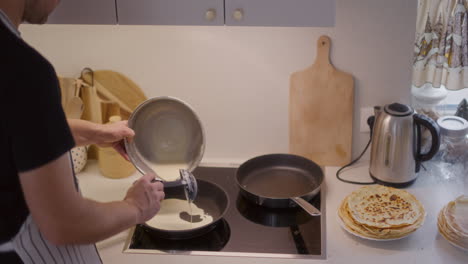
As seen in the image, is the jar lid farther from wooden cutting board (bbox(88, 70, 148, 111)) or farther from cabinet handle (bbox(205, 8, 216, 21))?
wooden cutting board (bbox(88, 70, 148, 111))

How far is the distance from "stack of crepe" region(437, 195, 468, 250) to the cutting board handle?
64cm

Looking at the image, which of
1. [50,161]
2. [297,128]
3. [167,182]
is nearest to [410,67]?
[297,128]

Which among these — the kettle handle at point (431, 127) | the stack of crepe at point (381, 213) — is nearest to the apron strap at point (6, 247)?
the stack of crepe at point (381, 213)

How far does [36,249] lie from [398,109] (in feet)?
3.97

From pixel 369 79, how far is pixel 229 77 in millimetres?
507

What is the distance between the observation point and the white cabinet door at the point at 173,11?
5.16ft

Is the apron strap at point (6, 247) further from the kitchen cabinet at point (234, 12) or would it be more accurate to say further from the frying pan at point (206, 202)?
the kitchen cabinet at point (234, 12)

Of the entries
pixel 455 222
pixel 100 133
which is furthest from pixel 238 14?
pixel 455 222

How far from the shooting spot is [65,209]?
1.03 metres

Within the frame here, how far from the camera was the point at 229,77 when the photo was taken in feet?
6.63

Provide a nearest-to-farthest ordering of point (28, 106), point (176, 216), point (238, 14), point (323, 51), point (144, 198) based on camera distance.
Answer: point (28, 106) → point (144, 198) → point (238, 14) → point (176, 216) → point (323, 51)

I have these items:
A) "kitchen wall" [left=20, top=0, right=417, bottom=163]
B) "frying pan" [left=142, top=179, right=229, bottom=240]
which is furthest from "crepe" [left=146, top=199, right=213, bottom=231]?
"kitchen wall" [left=20, top=0, right=417, bottom=163]

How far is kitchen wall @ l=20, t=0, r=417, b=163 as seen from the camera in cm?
190

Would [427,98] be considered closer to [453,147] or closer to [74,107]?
[453,147]
